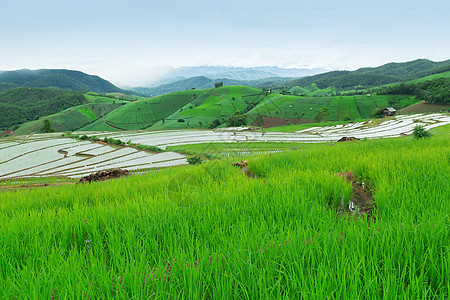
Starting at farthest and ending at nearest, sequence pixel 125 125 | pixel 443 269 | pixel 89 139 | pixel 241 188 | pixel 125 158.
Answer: pixel 125 125 < pixel 89 139 < pixel 125 158 < pixel 241 188 < pixel 443 269

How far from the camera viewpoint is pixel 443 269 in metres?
1.15

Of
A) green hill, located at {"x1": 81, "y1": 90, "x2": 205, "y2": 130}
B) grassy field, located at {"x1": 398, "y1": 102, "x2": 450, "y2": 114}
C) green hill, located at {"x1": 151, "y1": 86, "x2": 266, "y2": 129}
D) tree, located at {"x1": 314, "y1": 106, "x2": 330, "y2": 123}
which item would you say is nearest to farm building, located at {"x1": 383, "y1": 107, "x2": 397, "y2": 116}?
grassy field, located at {"x1": 398, "y1": 102, "x2": 450, "y2": 114}

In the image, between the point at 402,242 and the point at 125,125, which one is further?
the point at 125,125

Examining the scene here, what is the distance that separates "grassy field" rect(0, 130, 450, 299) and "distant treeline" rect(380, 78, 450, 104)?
116 meters

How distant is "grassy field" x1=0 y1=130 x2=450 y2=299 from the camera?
3.67ft

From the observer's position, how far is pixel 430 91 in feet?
334

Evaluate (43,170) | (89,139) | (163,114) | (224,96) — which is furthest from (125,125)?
(43,170)

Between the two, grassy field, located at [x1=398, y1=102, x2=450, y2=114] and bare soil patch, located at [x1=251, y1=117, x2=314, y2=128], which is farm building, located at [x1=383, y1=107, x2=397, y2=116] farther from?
bare soil patch, located at [x1=251, y1=117, x2=314, y2=128]

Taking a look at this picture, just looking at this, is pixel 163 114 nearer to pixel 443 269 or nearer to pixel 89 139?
→ pixel 89 139

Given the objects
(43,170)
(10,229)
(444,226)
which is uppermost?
(444,226)

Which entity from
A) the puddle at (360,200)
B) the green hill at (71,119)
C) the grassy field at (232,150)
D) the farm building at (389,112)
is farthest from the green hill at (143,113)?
the puddle at (360,200)

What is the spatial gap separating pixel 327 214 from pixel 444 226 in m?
0.76

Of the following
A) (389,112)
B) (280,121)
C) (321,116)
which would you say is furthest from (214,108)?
(389,112)

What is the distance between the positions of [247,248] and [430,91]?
141 meters
